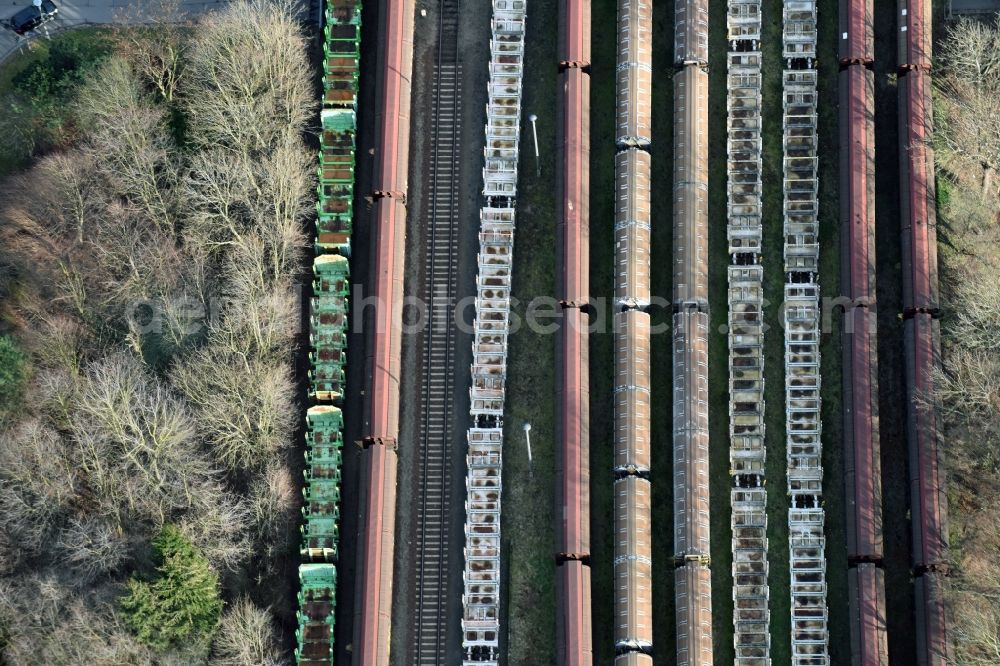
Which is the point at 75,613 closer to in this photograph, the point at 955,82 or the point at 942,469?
the point at 942,469

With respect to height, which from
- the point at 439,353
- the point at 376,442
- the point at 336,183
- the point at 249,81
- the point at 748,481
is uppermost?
the point at 249,81

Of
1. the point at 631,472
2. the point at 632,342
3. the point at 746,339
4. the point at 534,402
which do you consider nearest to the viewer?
the point at 631,472

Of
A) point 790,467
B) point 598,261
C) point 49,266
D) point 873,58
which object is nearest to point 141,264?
point 49,266

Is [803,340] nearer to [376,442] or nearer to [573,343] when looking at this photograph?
[573,343]

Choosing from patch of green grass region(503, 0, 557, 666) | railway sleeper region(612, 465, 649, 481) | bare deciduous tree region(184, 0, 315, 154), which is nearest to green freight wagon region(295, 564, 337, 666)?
patch of green grass region(503, 0, 557, 666)

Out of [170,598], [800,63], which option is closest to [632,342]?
[800,63]

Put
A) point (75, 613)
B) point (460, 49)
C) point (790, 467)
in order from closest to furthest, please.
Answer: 1. point (75, 613)
2. point (790, 467)
3. point (460, 49)

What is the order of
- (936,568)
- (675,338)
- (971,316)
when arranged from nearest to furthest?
(936,568)
(971,316)
(675,338)

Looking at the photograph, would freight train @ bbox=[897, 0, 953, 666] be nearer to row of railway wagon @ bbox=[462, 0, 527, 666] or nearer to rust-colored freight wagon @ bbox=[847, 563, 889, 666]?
rust-colored freight wagon @ bbox=[847, 563, 889, 666]
